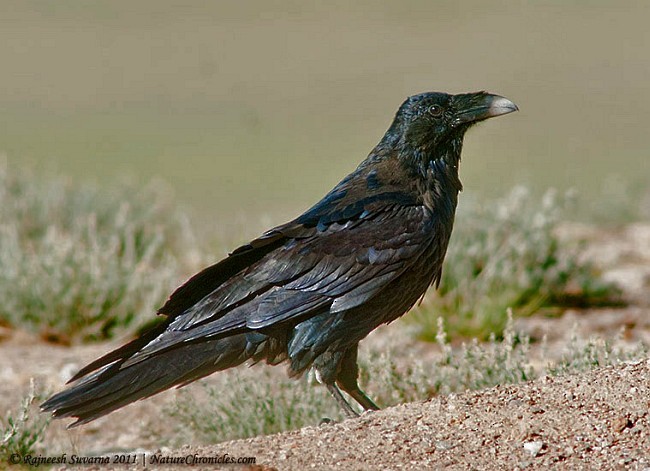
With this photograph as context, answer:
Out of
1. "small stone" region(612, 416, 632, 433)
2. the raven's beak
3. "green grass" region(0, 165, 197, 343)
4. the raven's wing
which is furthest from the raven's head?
"green grass" region(0, 165, 197, 343)

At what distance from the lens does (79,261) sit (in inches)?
384

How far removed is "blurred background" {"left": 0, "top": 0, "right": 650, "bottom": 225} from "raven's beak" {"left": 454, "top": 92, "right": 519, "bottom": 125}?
46.2ft

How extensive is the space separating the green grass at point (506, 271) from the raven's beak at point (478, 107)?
2.70 m

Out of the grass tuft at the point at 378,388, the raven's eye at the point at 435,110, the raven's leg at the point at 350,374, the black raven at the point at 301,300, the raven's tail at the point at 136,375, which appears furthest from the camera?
the raven's eye at the point at 435,110

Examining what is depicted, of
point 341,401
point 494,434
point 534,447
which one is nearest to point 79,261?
point 341,401

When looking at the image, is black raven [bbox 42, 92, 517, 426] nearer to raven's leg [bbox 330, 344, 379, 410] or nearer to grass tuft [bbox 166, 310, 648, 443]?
raven's leg [bbox 330, 344, 379, 410]

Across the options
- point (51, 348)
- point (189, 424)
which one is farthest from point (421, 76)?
point (189, 424)

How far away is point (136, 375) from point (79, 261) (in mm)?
3802

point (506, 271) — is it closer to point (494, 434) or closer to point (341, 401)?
point (341, 401)

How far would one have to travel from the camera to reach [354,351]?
6.56 meters

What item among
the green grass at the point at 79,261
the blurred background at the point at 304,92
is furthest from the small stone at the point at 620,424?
the blurred background at the point at 304,92

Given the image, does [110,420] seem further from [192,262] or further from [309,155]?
[309,155]

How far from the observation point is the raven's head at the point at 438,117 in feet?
23.0

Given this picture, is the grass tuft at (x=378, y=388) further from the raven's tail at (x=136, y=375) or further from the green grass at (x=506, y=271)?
the green grass at (x=506, y=271)
